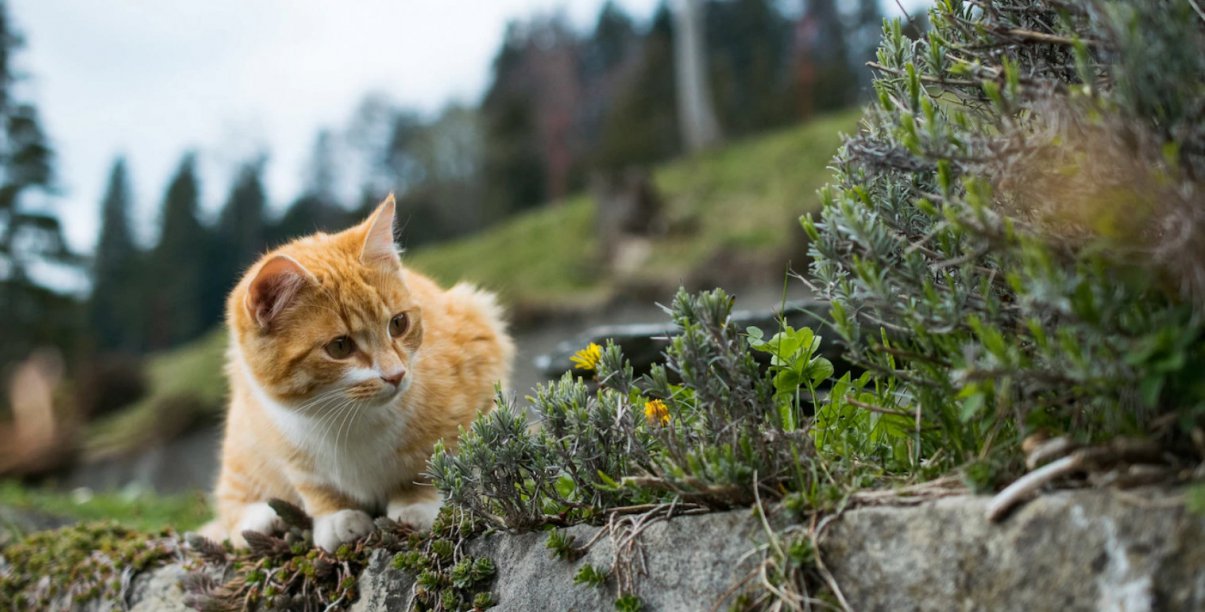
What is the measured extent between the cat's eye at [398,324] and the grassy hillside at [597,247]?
9.18 meters

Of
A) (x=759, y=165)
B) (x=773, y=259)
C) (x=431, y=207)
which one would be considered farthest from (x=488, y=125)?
(x=773, y=259)

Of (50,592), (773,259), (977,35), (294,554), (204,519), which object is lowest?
(773,259)

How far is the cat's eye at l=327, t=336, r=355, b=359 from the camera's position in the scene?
8.31 ft

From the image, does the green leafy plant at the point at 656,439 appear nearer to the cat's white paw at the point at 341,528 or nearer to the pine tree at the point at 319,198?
the cat's white paw at the point at 341,528

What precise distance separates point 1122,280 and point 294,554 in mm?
2259

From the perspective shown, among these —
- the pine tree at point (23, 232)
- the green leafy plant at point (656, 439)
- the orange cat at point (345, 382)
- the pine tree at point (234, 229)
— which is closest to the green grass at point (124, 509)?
the orange cat at point (345, 382)

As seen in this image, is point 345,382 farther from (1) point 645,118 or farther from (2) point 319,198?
(2) point 319,198

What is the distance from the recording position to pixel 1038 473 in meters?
1.41

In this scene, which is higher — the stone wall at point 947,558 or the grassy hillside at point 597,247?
the stone wall at point 947,558

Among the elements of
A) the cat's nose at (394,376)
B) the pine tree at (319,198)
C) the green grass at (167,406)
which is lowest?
the green grass at (167,406)

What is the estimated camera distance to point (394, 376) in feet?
8.03

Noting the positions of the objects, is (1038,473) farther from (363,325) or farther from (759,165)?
(759,165)

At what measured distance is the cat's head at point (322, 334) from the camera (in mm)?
2469

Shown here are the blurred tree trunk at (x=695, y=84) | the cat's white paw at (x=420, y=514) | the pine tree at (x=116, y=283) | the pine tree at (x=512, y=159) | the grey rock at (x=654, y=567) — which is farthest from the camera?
the pine tree at (x=512, y=159)
